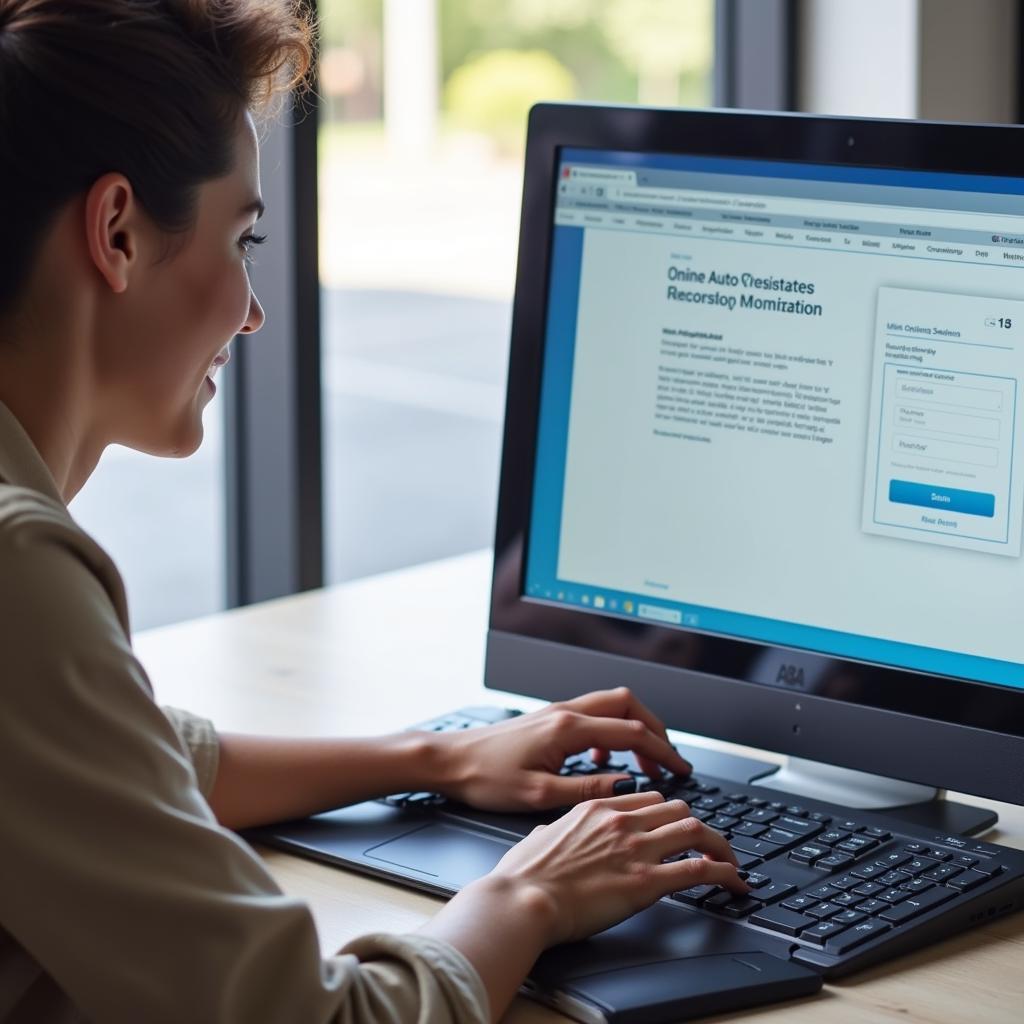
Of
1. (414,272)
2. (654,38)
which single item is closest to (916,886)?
(654,38)

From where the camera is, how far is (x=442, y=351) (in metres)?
7.13

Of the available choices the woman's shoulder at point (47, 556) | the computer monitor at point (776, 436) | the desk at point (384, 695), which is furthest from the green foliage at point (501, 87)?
the woman's shoulder at point (47, 556)

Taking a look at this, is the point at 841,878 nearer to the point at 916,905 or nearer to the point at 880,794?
the point at 916,905

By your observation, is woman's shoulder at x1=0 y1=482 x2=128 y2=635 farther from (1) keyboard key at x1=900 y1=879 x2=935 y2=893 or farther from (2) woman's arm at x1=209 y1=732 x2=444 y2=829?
(1) keyboard key at x1=900 y1=879 x2=935 y2=893

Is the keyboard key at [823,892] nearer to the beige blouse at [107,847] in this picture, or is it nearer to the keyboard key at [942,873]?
the keyboard key at [942,873]

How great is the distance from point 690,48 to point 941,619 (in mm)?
5203

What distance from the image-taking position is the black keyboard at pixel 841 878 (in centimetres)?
83

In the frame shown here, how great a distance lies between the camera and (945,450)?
3.16 ft

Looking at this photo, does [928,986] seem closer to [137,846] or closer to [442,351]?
[137,846]

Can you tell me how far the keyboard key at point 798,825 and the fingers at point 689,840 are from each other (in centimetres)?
7

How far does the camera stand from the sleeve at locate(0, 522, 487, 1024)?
0.63 metres

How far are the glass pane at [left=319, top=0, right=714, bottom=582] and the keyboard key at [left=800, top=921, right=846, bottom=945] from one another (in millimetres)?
3845

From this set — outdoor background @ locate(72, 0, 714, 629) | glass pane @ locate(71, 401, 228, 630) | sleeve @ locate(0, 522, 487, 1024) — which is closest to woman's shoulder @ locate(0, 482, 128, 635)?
sleeve @ locate(0, 522, 487, 1024)

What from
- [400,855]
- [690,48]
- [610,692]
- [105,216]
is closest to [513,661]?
[610,692]
